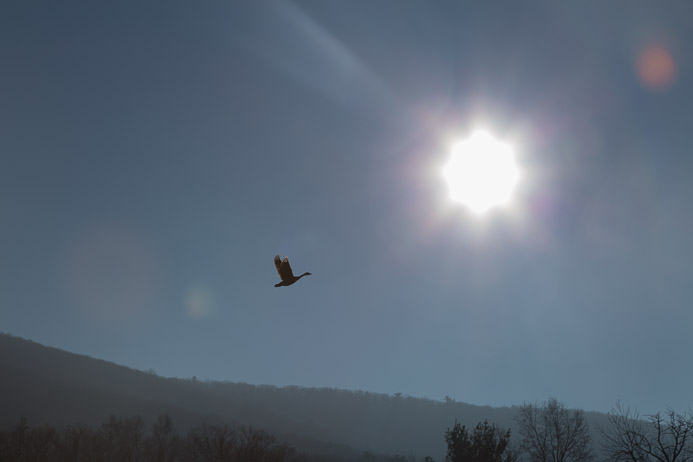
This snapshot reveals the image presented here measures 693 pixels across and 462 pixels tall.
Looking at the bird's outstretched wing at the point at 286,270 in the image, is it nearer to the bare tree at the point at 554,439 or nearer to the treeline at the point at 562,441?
the treeline at the point at 562,441

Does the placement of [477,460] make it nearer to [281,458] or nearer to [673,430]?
[673,430]

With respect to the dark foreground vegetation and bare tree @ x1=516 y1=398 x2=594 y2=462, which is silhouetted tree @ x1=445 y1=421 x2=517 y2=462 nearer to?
the dark foreground vegetation

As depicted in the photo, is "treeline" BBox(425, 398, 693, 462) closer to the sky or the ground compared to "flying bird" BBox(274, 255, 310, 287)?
closer to the ground

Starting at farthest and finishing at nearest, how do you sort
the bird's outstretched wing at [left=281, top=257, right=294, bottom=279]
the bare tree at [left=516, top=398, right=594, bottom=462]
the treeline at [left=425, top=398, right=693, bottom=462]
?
the bare tree at [left=516, top=398, right=594, bottom=462], the treeline at [left=425, top=398, right=693, bottom=462], the bird's outstretched wing at [left=281, top=257, right=294, bottom=279]

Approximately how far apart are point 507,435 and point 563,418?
66.3 feet

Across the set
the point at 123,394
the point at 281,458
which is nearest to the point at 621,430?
the point at 281,458

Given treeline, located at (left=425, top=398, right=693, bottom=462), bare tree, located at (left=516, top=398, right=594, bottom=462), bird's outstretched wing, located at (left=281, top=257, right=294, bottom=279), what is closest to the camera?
bird's outstretched wing, located at (left=281, top=257, right=294, bottom=279)

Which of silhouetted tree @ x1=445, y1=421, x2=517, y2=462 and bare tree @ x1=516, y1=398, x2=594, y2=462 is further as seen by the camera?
bare tree @ x1=516, y1=398, x2=594, y2=462

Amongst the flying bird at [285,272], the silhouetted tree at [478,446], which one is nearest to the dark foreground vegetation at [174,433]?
the silhouetted tree at [478,446]

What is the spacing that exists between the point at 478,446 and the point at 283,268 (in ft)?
84.0

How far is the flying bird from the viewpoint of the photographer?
1612cm

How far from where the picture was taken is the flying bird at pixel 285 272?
16.1m

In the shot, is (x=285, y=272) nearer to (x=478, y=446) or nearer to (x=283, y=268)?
(x=283, y=268)

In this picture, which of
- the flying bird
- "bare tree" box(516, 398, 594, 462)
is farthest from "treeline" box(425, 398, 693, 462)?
the flying bird
